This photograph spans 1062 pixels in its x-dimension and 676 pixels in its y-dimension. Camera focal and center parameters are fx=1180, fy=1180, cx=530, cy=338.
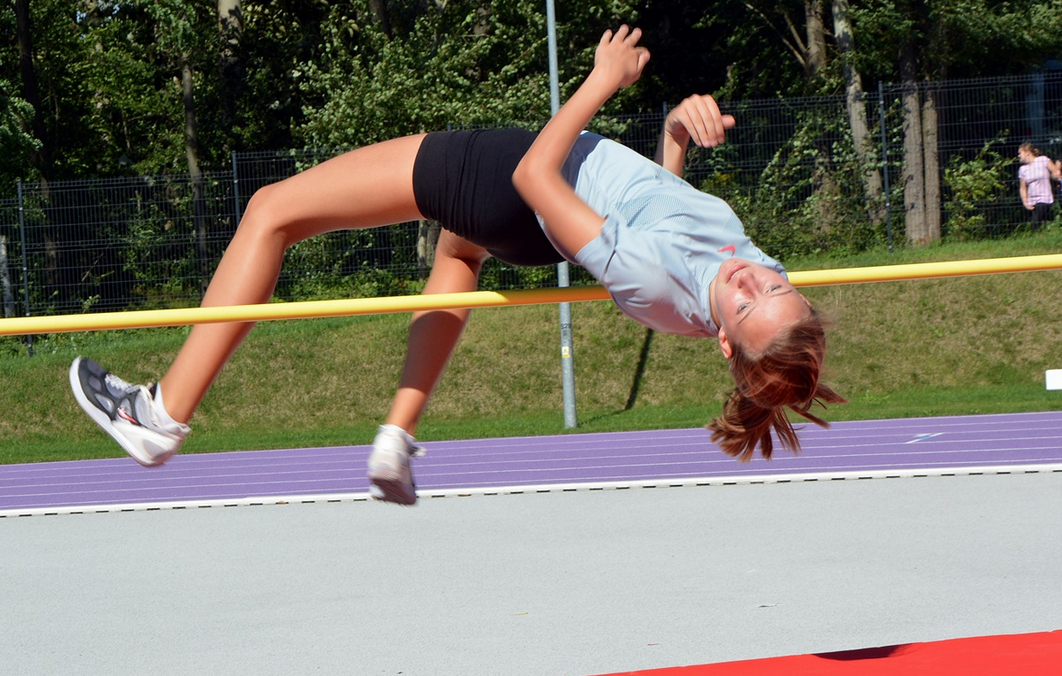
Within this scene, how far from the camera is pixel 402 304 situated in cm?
300

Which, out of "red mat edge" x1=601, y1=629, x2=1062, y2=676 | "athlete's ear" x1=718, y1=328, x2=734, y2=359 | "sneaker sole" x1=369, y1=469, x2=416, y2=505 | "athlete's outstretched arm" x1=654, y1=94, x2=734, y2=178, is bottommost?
"red mat edge" x1=601, y1=629, x2=1062, y2=676

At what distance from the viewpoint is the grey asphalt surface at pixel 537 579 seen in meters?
4.04

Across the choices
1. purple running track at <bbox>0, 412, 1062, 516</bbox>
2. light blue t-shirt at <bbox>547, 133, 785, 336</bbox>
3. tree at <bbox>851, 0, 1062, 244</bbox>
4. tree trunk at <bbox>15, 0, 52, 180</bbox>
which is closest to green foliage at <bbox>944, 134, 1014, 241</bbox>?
tree at <bbox>851, 0, 1062, 244</bbox>

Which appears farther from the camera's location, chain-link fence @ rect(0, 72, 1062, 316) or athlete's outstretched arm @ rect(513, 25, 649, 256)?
chain-link fence @ rect(0, 72, 1062, 316)

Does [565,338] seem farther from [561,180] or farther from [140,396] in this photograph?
[561,180]

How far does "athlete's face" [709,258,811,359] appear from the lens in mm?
2469

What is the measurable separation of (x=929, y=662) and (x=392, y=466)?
141 centimetres

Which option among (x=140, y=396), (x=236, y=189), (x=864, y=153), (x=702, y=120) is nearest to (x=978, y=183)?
(x=864, y=153)

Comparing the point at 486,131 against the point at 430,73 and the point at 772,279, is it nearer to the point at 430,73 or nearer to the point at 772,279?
the point at 772,279

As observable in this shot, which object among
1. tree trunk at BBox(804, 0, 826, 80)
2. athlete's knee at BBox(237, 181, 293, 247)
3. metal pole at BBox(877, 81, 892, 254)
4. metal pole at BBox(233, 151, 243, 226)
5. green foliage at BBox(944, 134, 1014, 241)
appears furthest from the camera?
tree trunk at BBox(804, 0, 826, 80)

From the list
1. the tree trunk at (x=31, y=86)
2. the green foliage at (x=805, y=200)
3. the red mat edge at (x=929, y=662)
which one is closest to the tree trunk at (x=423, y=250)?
the green foliage at (x=805, y=200)

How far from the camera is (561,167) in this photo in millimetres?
2617

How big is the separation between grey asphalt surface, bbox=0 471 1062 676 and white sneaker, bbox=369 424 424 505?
896mm

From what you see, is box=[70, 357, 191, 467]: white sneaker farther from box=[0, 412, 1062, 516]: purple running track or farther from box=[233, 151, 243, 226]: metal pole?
box=[233, 151, 243, 226]: metal pole
